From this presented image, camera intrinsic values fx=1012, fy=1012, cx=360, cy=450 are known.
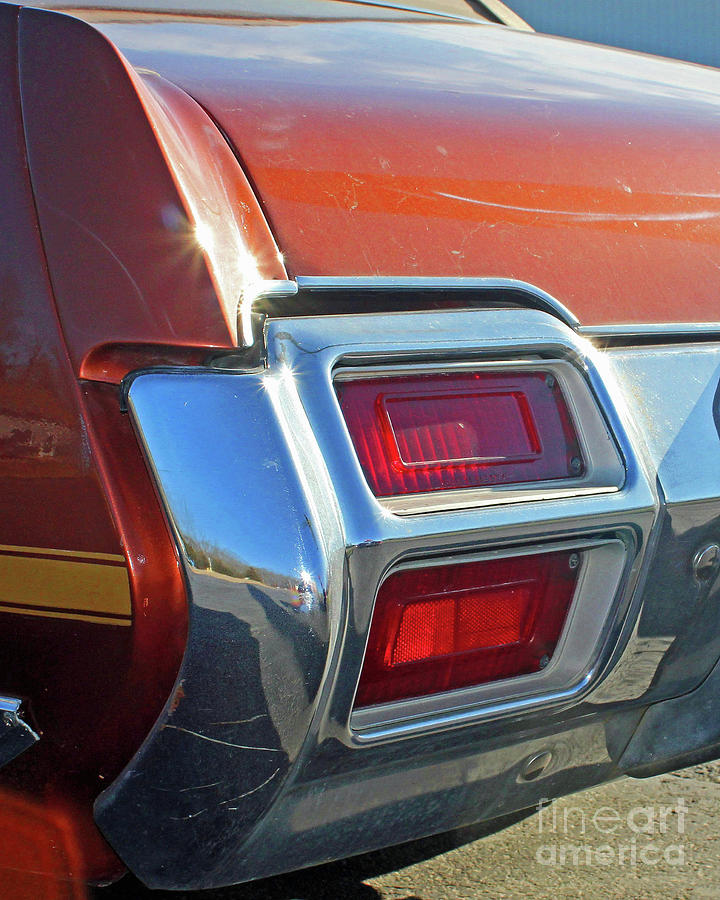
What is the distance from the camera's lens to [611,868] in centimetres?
197

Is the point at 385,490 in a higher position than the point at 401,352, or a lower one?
lower

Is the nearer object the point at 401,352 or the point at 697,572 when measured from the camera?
the point at 401,352

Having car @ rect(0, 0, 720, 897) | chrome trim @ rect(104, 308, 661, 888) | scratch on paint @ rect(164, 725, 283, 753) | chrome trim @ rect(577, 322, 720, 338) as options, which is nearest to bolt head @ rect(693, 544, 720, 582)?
car @ rect(0, 0, 720, 897)

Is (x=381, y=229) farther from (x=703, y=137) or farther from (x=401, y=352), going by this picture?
(x=703, y=137)

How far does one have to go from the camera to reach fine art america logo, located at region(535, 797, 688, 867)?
1999 mm

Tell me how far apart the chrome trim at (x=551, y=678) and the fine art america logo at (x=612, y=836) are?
84cm

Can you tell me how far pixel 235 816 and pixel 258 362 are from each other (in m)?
0.49

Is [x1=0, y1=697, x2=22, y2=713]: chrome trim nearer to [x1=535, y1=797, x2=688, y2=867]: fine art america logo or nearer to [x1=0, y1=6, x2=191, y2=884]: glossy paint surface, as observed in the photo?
[x1=0, y1=6, x2=191, y2=884]: glossy paint surface

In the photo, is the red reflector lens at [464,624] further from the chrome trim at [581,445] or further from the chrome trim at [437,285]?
the chrome trim at [437,285]

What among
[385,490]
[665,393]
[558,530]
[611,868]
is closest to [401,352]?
[385,490]

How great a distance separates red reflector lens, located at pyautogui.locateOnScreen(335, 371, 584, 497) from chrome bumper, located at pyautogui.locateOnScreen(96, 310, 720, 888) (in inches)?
1.2

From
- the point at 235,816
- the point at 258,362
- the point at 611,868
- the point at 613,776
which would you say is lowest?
the point at 611,868

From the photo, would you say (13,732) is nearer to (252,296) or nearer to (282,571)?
(282,571)

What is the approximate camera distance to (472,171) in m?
1.34
